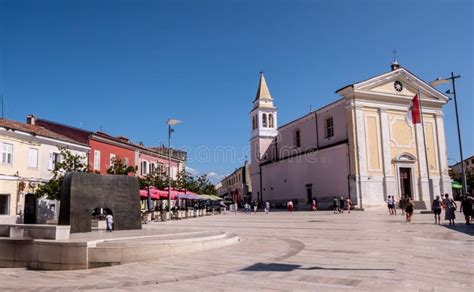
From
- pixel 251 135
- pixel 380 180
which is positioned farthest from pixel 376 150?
pixel 251 135

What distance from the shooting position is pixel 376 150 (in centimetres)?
4109

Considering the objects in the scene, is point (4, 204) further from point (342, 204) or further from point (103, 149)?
point (342, 204)

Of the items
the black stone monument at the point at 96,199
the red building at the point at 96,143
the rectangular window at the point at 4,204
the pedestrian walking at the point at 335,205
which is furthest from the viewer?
the red building at the point at 96,143

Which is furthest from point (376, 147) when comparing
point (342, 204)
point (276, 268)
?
point (276, 268)

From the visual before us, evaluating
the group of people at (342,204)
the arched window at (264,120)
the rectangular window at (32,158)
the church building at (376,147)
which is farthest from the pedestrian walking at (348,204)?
the rectangular window at (32,158)

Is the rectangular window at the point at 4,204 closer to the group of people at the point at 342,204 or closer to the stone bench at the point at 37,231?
the stone bench at the point at 37,231

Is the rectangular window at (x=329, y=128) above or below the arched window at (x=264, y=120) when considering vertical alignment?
below

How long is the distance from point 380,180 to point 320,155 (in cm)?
786

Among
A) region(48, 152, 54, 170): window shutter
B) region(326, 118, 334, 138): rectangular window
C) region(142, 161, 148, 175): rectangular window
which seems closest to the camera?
region(48, 152, 54, 170): window shutter

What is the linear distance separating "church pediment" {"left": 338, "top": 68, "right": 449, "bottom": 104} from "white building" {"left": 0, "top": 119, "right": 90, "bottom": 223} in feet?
91.9

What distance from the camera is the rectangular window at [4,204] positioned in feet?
91.3

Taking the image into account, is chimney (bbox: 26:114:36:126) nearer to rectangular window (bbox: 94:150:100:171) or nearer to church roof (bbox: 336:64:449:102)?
rectangular window (bbox: 94:150:100:171)

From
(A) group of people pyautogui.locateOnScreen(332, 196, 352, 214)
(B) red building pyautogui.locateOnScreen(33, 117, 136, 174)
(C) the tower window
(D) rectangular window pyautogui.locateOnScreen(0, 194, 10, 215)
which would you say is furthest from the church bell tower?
(D) rectangular window pyautogui.locateOnScreen(0, 194, 10, 215)

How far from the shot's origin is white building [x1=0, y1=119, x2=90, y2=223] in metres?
27.9
